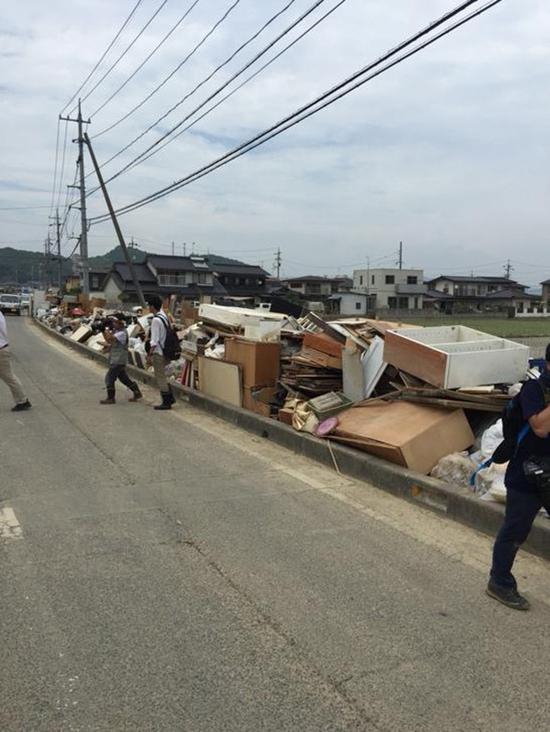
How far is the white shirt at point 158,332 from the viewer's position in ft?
33.8

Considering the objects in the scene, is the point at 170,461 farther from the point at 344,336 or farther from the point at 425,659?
the point at 425,659

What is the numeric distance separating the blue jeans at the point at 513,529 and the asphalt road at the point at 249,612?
19cm

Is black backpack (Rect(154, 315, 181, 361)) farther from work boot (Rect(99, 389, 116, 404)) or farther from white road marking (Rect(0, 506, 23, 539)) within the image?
white road marking (Rect(0, 506, 23, 539))

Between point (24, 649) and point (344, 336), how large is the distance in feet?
20.7

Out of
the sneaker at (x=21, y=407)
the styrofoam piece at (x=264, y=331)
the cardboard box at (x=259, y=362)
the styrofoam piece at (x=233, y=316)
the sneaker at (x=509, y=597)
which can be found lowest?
the sneaker at (x=21, y=407)

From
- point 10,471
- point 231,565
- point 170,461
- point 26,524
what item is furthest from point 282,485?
point 10,471

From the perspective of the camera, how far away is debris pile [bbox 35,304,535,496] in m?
6.30

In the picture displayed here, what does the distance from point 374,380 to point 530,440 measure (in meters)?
4.27

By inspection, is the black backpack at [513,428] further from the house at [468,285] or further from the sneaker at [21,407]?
the house at [468,285]

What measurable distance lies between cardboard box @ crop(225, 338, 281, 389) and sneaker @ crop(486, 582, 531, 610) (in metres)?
5.71

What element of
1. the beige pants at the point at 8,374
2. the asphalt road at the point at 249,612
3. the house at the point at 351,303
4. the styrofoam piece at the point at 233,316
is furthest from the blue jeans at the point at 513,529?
the house at the point at 351,303

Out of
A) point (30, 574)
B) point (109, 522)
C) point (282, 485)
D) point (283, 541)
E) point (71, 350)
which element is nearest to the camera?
point (30, 574)

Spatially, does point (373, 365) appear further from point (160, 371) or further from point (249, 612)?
point (249, 612)

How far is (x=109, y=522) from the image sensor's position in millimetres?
4992
